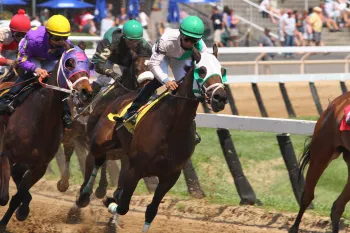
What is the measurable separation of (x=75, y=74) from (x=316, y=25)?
573 inches

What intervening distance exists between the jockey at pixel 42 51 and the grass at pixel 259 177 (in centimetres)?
233

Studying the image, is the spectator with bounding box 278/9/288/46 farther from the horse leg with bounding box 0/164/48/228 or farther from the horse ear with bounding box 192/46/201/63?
the horse ear with bounding box 192/46/201/63

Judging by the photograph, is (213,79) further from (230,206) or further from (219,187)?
(219,187)

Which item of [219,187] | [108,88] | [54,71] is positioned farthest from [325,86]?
[54,71]

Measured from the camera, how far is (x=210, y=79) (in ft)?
23.9

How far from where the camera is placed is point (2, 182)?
884 cm

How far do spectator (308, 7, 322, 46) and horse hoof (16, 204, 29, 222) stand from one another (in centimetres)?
1397

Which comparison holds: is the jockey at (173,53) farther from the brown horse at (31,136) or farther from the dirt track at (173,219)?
the dirt track at (173,219)

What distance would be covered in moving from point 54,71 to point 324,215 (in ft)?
9.74

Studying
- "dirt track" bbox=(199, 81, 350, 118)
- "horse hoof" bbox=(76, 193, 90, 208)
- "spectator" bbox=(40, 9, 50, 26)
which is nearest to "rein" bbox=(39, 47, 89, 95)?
"horse hoof" bbox=(76, 193, 90, 208)

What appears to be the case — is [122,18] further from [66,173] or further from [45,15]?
[66,173]

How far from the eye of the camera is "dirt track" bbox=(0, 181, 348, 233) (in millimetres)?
8891

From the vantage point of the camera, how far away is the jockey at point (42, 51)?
339 inches

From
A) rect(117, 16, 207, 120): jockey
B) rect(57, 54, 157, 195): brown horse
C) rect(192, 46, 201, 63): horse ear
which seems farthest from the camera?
rect(57, 54, 157, 195): brown horse
